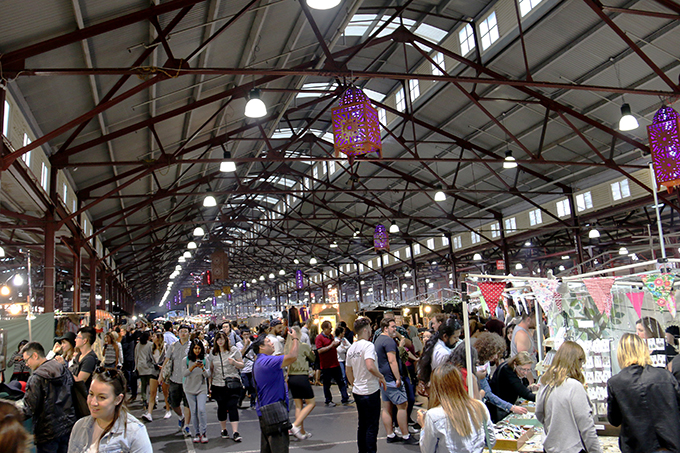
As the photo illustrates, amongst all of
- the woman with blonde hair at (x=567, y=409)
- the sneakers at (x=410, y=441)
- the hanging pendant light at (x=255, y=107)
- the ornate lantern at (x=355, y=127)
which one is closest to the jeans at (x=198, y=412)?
the sneakers at (x=410, y=441)

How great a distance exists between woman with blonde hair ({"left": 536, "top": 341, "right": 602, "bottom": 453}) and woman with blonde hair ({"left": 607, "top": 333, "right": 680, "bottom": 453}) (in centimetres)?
29

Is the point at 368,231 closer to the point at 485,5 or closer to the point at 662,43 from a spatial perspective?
the point at 485,5

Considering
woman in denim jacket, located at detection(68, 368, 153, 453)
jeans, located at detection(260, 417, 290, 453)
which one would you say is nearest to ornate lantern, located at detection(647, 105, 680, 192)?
jeans, located at detection(260, 417, 290, 453)

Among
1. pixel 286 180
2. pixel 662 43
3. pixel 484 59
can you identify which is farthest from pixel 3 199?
pixel 286 180

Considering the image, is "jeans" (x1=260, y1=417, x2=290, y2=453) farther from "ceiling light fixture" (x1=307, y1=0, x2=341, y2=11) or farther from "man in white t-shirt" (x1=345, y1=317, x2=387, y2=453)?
"ceiling light fixture" (x1=307, y1=0, x2=341, y2=11)

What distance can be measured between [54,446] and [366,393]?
11.1ft

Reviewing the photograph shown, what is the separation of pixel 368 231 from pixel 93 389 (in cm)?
2881

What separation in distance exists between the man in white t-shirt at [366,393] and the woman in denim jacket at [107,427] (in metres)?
3.83

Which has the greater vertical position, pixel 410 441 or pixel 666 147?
pixel 666 147

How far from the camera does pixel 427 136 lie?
781 inches

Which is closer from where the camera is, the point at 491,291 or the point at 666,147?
the point at 491,291

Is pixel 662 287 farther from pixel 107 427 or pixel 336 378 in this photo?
pixel 336 378

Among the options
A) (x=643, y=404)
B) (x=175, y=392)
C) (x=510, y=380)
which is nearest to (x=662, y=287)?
(x=510, y=380)

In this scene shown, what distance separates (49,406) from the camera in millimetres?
4930
